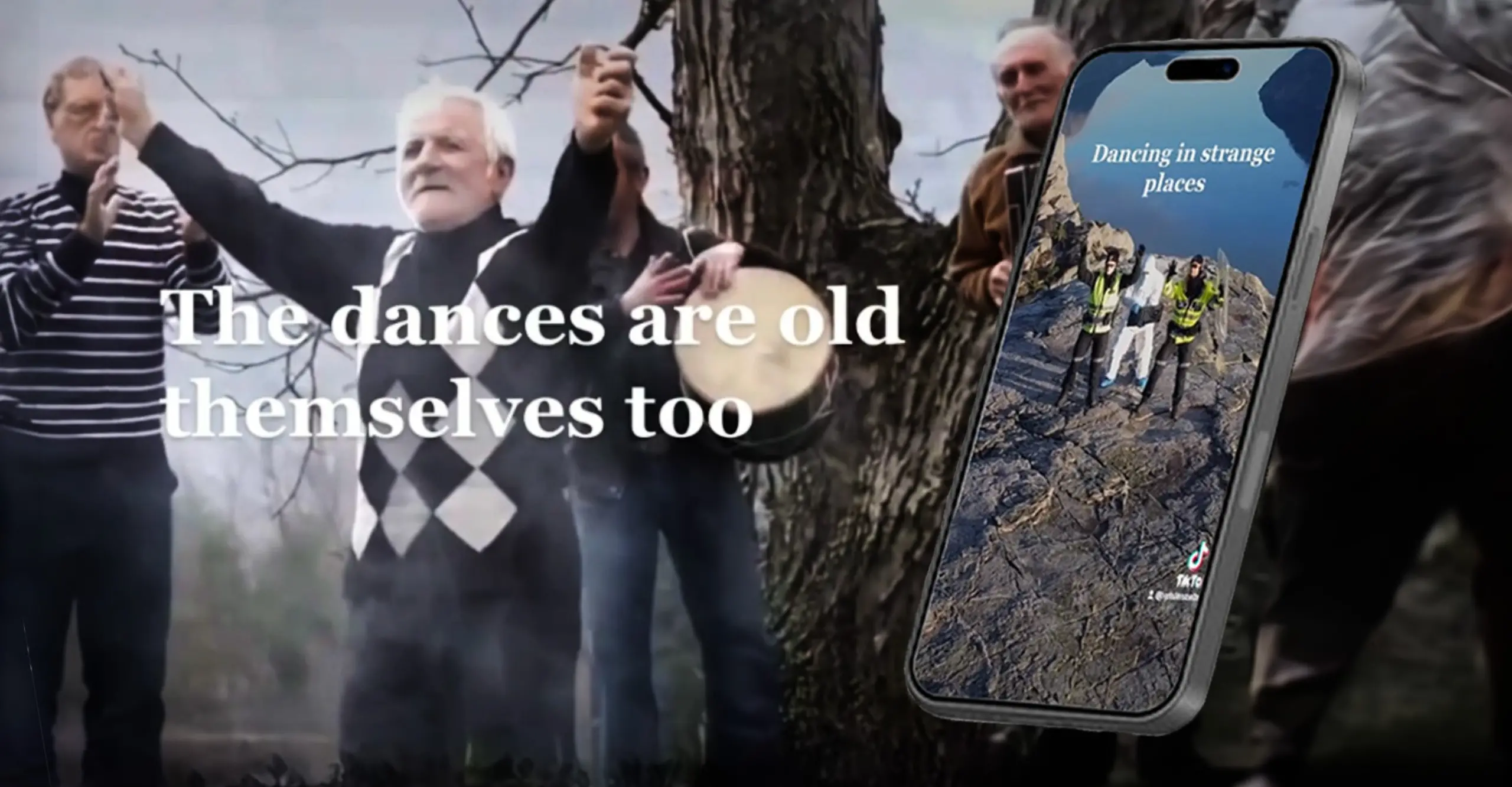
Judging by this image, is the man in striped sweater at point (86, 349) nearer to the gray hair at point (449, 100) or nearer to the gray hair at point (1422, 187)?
the gray hair at point (449, 100)

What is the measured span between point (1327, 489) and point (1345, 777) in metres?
0.25

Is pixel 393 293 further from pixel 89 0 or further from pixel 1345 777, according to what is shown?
pixel 1345 777

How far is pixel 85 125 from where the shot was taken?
5.00 feet

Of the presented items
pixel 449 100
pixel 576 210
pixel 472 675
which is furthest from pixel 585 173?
pixel 472 675

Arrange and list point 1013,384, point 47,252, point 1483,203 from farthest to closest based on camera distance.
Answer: point 47,252 < point 1483,203 < point 1013,384

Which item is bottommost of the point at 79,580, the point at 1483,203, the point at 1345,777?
the point at 1345,777

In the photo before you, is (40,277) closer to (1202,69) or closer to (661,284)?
(661,284)

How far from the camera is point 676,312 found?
1490 mm

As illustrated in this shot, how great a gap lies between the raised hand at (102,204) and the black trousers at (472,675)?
0.41 m

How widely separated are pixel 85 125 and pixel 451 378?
1.32 feet

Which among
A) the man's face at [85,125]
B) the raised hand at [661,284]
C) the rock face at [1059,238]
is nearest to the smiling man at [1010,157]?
the raised hand at [661,284]

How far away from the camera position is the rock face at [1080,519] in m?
0.95

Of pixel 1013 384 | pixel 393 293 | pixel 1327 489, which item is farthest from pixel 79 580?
pixel 1327 489

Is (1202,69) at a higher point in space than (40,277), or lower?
higher
